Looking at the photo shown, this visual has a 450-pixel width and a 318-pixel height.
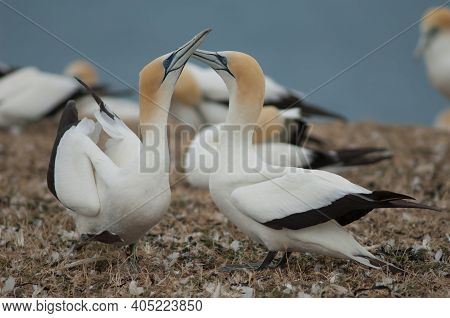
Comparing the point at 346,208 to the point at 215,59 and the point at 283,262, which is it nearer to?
the point at 283,262

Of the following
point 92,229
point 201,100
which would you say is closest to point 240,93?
point 92,229

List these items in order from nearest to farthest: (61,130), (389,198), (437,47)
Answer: (389,198), (61,130), (437,47)

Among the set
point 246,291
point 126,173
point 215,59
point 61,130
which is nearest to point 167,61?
point 215,59

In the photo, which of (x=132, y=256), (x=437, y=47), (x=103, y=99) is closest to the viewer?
(x=132, y=256)

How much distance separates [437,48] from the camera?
13.1 meters

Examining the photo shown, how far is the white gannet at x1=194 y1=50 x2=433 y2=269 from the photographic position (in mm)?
4652

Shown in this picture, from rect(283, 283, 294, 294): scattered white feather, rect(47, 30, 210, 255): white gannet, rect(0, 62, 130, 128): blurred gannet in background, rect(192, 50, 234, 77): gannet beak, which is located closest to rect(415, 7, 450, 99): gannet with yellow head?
rect(0, 62, 130, 128): blurred gannet in background

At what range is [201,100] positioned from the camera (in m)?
11.1

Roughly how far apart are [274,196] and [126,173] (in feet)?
3.16

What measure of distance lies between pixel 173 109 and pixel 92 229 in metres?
6.12

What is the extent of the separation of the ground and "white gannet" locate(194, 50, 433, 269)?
0.21 metres

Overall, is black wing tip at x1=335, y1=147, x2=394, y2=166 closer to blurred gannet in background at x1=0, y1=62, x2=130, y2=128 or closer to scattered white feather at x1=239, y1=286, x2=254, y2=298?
scattered white feather at x1=239, y1=286, x2=254, y2=298

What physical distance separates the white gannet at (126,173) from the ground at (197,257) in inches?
12.1

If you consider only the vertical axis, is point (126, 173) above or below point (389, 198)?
below
